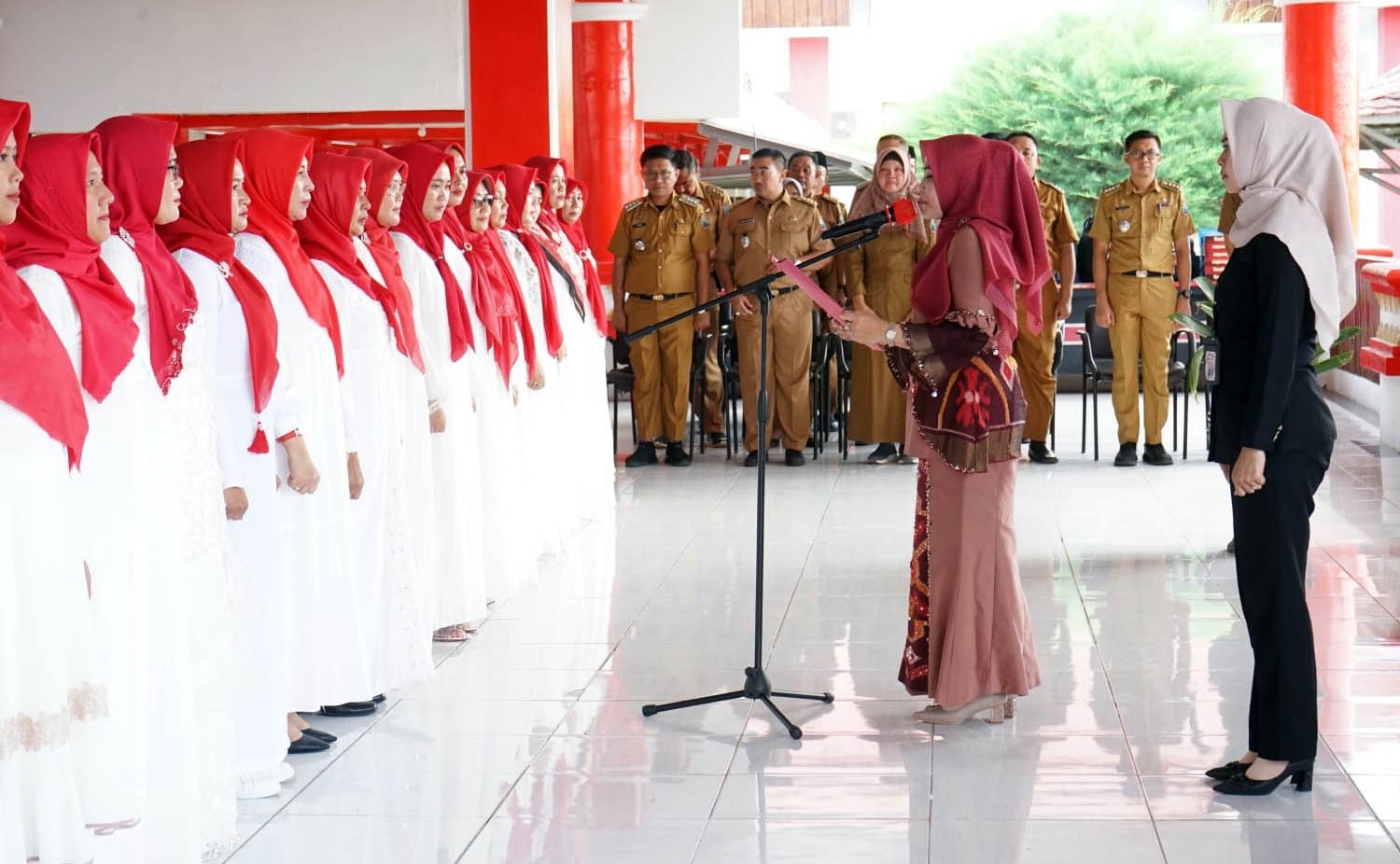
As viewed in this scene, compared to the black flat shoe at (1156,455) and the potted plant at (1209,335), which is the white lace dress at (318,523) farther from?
the black flat shoe at (1156,455)

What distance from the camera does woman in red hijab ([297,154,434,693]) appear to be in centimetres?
466

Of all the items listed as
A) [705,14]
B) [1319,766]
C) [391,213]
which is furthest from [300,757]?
[705,14]

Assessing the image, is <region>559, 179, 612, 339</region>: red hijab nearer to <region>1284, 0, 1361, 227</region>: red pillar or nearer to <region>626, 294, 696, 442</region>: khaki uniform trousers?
<region>626, 294, 696, 442</region>: khaki uniform trousers

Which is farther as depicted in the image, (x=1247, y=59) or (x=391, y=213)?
(x=1247, y=59)

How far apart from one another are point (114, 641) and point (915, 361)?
2153 mm

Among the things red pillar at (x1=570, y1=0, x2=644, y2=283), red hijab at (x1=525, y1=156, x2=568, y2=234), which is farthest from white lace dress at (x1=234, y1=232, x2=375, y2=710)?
red pillar at (x1=570, y1=0, x2=644, y2=283)

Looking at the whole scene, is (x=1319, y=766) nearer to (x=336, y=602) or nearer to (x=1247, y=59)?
(x=336, y=602)

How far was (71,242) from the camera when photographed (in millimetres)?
3314

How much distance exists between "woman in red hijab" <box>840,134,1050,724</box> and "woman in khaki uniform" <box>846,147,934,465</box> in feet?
14.3

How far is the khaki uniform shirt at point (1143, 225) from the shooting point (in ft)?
30.6

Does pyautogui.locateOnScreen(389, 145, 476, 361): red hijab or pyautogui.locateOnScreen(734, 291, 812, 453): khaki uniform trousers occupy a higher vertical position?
pyautogui.locateOnScreen(389, 145, 476, 361): red hijab

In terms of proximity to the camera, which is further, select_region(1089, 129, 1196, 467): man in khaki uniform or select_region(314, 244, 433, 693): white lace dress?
select_region(1089, 129, 1196, 467): man in khaki uniform

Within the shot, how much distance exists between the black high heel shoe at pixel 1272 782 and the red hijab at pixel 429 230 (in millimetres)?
2839

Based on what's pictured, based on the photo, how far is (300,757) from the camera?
4.42m
